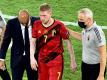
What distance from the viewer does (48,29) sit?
10.1 meters

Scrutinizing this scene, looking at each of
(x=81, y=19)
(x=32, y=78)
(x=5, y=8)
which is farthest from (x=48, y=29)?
(x=5, y=8)

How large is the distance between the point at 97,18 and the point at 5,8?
4292 mm

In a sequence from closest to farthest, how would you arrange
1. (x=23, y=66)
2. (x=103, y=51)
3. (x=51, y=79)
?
(x=103, y=51), (x=51, y=79), (x=23, y=66)

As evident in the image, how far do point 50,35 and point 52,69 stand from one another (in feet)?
2.36

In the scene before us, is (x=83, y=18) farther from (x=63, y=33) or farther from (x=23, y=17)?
(x=23, y=17)

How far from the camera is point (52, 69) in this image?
1020 cm

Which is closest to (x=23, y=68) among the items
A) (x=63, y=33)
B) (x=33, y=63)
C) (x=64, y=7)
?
(x=33, y=63)

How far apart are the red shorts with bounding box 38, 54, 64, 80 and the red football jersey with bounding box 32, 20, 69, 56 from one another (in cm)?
21

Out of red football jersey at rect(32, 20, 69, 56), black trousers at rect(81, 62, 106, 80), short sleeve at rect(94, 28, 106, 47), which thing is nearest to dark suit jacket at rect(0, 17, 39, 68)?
red football jersey at rect(32, 20, 69, 56)

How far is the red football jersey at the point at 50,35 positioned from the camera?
10094 millimetres

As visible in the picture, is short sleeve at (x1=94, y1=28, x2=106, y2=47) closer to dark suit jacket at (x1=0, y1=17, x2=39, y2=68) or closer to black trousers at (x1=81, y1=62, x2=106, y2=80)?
black trousers at (x1=81, y1=62, x2=106, y2=80)

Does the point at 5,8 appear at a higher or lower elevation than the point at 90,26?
lower

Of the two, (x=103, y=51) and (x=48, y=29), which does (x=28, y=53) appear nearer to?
(x=48, y=29)

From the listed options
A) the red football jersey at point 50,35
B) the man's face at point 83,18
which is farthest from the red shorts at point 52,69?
the man's face at point 83,18
